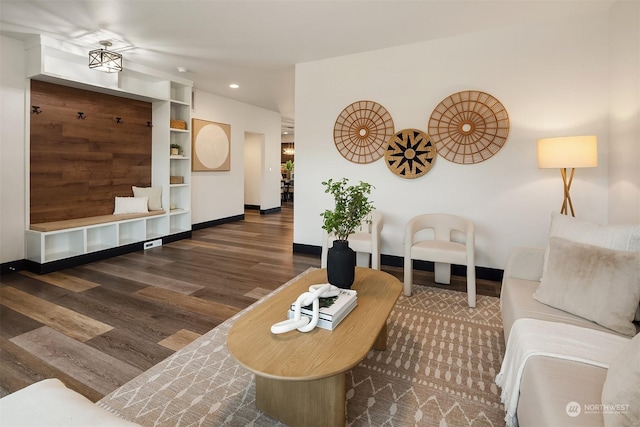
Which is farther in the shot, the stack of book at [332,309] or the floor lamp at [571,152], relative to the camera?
the floor lamp at [571,152]

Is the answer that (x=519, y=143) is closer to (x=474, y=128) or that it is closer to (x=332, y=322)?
(x=474, y=128)

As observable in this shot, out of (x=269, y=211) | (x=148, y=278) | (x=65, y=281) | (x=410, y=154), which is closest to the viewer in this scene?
(x=65, y=281)

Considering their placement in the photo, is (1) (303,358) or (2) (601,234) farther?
(2) (601,234)

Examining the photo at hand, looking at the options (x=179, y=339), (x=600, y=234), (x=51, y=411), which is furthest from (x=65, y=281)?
(x=600, y=234)

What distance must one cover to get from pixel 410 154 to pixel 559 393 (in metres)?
3.05

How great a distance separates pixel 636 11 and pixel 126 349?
4474mm

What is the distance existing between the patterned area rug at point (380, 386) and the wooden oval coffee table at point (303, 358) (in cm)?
15

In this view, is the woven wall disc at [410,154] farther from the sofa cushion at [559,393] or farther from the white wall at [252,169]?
the white wall at [252,169]

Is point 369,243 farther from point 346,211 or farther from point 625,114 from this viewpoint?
point 625,114

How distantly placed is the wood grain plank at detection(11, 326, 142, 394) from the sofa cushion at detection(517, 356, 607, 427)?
1.98m

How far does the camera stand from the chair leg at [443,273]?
3453 mm

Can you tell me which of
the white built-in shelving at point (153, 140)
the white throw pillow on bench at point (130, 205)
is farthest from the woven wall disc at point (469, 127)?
the white throw pillow on bench at point (130, 205)

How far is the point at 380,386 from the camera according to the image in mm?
1814

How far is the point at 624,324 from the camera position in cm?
154
